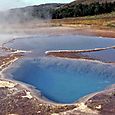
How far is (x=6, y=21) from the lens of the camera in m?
64.1

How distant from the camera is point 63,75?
2759 cm

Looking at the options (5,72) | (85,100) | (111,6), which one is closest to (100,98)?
(85,100)

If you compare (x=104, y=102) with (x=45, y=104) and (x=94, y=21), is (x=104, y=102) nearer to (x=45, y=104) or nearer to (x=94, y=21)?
(x=45, y=104)

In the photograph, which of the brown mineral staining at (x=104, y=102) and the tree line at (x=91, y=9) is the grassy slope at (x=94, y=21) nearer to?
the tree line at (x=91, y=9)

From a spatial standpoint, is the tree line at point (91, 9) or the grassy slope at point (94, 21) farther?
the tree line at point (91, 9)

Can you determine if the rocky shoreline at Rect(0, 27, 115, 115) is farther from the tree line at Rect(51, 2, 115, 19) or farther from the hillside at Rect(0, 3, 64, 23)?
the tree line at Rect(51, 2, 115, 19)

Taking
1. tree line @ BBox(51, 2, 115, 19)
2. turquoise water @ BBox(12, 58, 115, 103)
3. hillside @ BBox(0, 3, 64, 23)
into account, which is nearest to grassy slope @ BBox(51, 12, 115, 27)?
tree line @ BBox(51, 2, 115, 19)

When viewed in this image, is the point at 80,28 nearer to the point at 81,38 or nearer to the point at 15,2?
the point at 81,38

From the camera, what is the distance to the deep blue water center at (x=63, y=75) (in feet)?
76.6

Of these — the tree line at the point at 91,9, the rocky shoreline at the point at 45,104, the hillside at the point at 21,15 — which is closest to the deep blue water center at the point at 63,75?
the rocky shoreline at the point at 45,104

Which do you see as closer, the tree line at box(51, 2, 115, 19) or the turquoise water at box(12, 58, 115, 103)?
the turquoise water at box(12, 58, 115, 103)

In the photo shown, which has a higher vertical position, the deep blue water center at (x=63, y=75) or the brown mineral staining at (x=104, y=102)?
the deep blue water center at (x=63, y=75)

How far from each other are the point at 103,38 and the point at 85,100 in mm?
22354

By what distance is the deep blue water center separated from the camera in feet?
76.6
